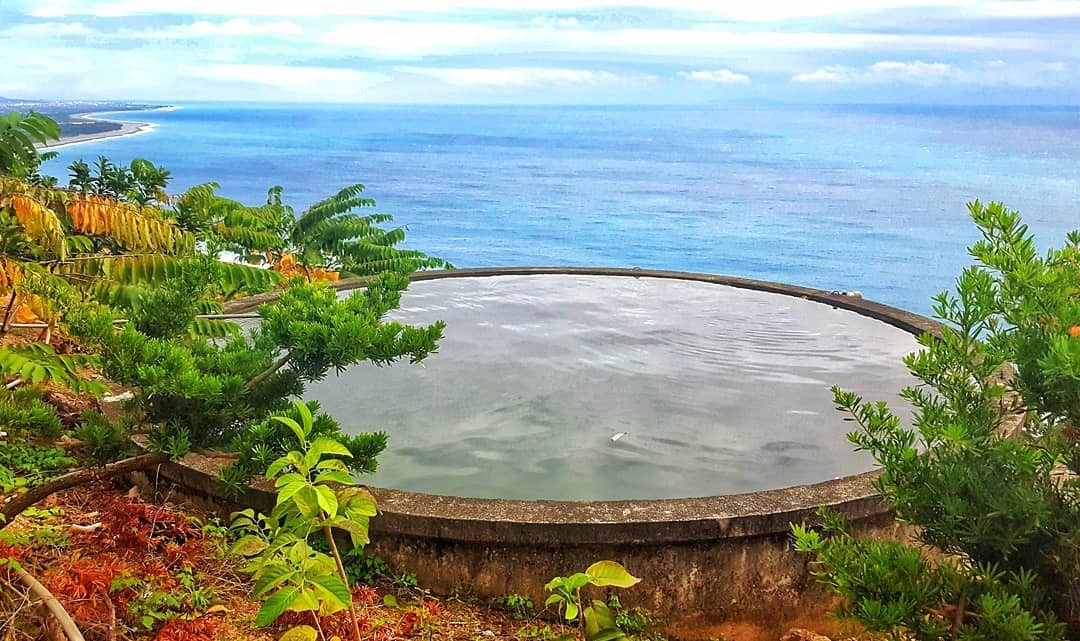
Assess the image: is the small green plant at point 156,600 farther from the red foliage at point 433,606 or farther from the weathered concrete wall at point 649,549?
the red foliage at point 433,606

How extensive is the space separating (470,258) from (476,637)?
47539mm

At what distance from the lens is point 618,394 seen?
625 centimetres

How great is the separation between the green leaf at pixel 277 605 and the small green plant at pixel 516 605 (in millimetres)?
1554

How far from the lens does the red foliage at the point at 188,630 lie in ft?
11.2

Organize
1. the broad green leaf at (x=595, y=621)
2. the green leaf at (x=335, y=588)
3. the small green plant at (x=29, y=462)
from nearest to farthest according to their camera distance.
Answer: the green leaf at (x=335, y=588)
the broad green leaf at (x=595, y=621)
the small green plant at (x=29, y=462)

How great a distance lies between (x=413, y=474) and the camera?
483 cm

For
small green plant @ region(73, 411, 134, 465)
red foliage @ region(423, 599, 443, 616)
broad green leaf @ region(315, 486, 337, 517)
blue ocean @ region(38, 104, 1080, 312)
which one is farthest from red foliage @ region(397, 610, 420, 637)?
blue ocean @ region(38, 104, 1080, 312)

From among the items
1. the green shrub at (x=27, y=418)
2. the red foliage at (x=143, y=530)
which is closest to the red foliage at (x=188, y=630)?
the red foliage at (x=143, y=530)

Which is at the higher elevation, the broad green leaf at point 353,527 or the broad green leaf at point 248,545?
the broad green leaf at point 353,527

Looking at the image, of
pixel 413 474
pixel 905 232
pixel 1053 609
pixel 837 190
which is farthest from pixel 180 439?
pixel 837 190

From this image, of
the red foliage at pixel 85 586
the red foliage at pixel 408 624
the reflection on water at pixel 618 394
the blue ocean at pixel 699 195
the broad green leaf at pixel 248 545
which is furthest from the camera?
the blue ocean at pixel 699 195

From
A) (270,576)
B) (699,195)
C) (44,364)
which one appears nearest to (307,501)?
(270,576)

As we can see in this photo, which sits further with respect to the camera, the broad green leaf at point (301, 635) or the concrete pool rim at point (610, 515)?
the concrete pool rim at point (610, 515)

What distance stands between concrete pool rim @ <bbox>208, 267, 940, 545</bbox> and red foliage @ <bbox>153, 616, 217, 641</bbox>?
0.73 metres
